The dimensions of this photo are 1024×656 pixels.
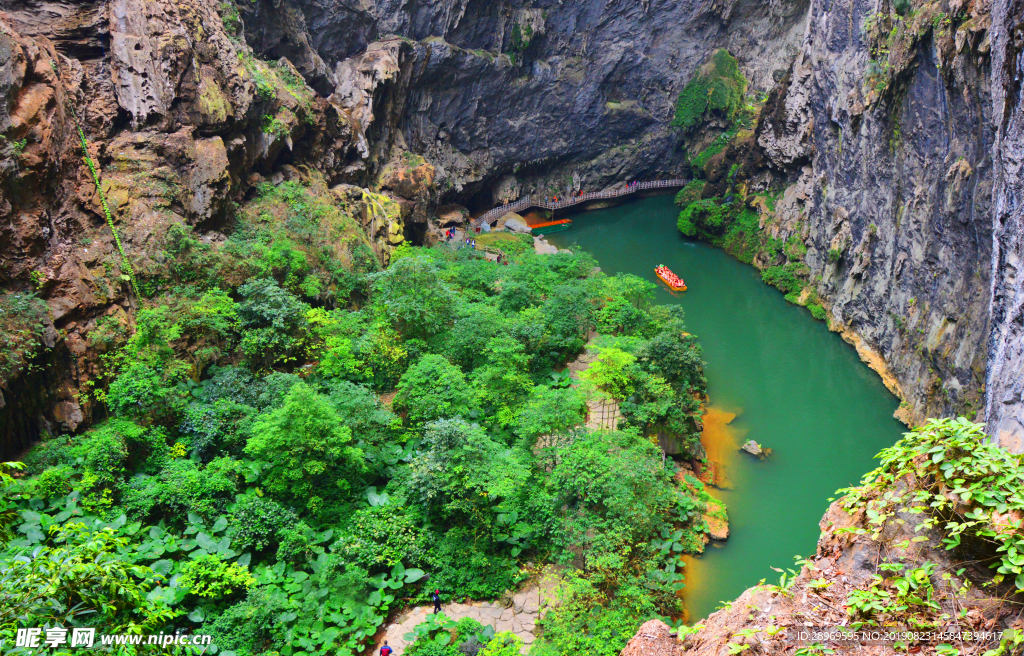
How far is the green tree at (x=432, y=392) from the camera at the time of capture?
14109 mm

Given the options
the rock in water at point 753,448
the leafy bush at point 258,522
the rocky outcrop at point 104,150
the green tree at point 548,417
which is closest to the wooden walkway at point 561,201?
the rocky outcrop at point 104,150

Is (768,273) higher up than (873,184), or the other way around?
(873,184)

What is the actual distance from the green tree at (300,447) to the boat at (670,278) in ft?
66.8

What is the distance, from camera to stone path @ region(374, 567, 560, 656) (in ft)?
35.8

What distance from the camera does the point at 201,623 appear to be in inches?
390

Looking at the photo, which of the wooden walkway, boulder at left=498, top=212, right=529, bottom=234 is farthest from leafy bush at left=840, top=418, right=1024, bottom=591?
Result: boulder at left=498, top=212, right=529, bottom=234

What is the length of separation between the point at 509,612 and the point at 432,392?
5.05m

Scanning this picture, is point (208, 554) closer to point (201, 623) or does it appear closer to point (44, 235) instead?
point (201, 623)

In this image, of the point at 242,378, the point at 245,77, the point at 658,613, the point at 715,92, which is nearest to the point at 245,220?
the point at 245,77

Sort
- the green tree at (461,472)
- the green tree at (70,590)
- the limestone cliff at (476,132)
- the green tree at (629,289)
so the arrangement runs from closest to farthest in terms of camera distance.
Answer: the green tree at (70,590) → the green tree at (461,472) → the limestone cliff at (476,132) → the green tree at (629,289)

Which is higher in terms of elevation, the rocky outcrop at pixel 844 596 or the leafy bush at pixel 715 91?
the leafy bush at pixel 715 91

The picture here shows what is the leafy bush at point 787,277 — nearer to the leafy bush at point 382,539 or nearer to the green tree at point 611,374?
the green tree at point 611,374

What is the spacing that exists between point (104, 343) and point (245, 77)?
10550mm

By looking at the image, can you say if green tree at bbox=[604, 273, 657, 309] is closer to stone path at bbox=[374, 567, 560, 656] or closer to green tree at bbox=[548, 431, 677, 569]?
green tree at bbox=[548, 431, 677, 569]
